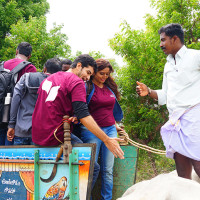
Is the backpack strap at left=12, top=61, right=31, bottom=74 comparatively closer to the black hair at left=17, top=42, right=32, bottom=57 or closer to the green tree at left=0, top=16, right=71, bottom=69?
the black hair at left=17, top=42, right=32, bottom=57

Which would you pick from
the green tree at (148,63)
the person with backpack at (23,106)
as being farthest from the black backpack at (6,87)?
the green tree at (148,63)

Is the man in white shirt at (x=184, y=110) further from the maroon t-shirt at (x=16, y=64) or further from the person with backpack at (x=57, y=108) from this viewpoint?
the maroon t-shirt at (x=16, y=64)

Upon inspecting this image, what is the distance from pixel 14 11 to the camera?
44.0 feet

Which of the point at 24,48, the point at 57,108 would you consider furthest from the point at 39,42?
the point at 57,108

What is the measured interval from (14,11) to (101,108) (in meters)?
11.5

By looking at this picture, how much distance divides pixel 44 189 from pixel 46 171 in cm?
16

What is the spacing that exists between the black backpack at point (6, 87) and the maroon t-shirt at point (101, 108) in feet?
3.29

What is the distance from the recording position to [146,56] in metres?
6.34

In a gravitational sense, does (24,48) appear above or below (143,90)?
above

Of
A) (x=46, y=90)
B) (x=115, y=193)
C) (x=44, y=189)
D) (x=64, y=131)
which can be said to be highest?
(x=46, y=90)

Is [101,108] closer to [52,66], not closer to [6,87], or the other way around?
[52,66]

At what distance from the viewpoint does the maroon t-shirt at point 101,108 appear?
356 cm

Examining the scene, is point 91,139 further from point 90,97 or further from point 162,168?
point 162,168

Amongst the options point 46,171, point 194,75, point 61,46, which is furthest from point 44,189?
point 61,46
